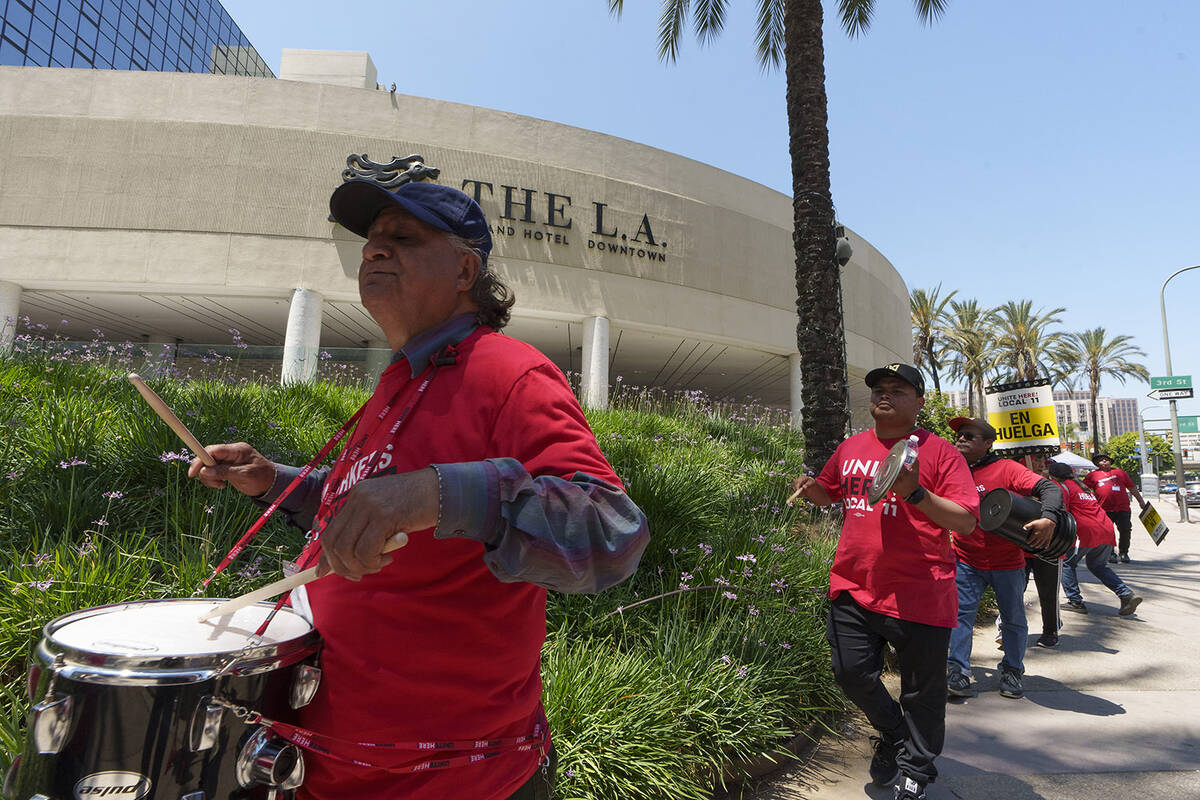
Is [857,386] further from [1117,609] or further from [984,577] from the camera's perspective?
[984,577]

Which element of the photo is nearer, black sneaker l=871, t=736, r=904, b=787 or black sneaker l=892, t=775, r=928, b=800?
black sneaker l=892, t=775, r=928, b=800

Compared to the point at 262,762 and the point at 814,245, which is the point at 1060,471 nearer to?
the point at 814,245

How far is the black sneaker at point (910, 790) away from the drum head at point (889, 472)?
4.71ft

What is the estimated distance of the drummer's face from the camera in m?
3.73

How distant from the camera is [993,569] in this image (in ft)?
17.6

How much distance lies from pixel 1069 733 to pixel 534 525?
510 centimetres

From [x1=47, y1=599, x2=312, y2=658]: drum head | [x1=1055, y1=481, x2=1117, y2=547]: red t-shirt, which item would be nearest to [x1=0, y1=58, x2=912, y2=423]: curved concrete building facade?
[x1=1055, y1=481, x2=1117, y2=547]: red t-shirt

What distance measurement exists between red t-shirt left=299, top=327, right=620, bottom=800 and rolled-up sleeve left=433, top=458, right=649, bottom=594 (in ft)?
0.40

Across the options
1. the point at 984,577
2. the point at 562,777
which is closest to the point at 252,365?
the point at 562,777

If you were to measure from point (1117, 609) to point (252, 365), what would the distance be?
1293 cm

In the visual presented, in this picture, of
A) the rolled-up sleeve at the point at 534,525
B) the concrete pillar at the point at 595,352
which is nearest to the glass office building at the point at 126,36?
the concrete pillar at the point at 595,352

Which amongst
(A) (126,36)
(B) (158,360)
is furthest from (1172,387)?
(A) (126,36)

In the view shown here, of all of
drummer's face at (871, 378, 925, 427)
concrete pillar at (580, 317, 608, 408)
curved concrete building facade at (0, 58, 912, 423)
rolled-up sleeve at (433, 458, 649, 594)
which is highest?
curved concrete building facade at (0, 58, 912, 423)

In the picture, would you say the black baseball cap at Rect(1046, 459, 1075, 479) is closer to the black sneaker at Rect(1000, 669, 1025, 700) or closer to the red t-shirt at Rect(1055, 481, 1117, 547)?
the red t-shirt at Rect(1055, 481, 1117, 547)
